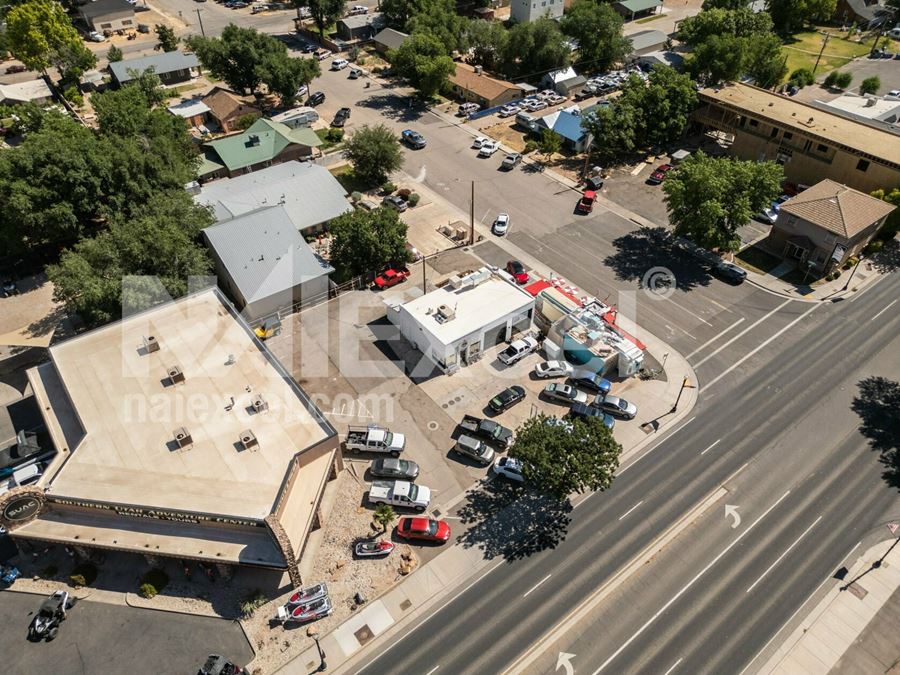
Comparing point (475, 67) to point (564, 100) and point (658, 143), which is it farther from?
point (658, 143)

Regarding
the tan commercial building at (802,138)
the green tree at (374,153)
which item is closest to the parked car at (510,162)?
the green tree at (374,153)

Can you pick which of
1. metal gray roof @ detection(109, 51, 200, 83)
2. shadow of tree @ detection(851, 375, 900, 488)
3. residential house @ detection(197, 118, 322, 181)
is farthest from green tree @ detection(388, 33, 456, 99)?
shadow of tree @ detection(851, 375, 900, 488)

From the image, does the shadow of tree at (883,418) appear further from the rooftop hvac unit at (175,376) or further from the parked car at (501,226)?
the rooftop hvac unit at (175,376)

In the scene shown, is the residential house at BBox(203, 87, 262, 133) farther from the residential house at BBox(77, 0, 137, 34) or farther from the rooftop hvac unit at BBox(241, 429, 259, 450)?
the rooftop hvac unit at BBox(241, 429, 259, 450)

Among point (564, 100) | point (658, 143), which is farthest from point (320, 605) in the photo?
point (564, 100)

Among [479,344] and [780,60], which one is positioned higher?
[780,60]

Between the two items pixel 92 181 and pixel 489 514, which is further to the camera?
pixel 92 181
